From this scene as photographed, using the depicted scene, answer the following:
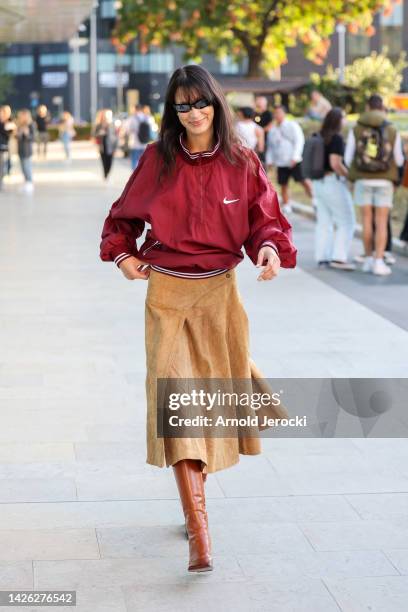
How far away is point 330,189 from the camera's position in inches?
565

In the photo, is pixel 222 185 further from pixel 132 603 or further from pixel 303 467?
pixel 303 467

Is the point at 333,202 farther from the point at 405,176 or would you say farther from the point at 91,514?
the point at 91,514

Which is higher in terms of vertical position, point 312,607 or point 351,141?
point 351,141

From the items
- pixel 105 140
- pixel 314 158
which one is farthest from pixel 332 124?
pixel 105 140

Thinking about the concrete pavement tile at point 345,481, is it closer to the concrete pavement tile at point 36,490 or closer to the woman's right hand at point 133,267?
the concrete pavement tile at point 36,490

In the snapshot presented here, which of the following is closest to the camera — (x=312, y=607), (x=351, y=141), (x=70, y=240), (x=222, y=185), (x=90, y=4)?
(x=312, y=607)

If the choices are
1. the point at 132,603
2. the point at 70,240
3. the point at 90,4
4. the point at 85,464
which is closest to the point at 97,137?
the point at 90,4

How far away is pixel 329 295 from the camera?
A: 1270 cm

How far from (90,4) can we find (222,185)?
2513 cm

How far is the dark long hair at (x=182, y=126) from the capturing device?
16.5 feet

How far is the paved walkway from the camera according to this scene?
16.1 ft

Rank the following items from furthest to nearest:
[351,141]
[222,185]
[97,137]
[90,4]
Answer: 1. [97,137]
2. [90,4]
3. [351,141]
4. [222,185]

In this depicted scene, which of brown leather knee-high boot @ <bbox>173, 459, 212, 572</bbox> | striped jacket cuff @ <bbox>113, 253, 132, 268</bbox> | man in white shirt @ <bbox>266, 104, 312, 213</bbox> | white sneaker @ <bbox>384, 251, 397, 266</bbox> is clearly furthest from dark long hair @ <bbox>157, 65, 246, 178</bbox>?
Result: man in white shirt @ <bbox>266, 104, 312, 213</bbox>

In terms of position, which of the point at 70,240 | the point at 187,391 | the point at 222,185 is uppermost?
the point at 222,185
